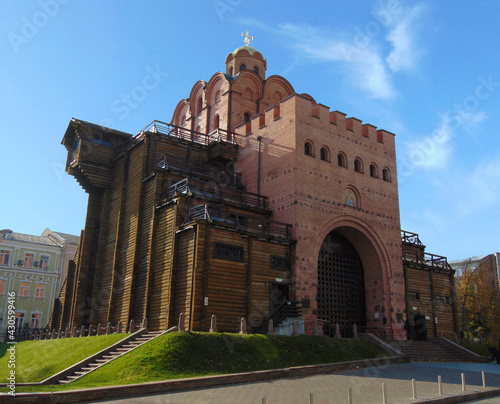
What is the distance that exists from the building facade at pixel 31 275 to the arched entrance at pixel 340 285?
94.3ft

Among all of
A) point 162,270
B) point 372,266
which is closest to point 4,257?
point 162,270

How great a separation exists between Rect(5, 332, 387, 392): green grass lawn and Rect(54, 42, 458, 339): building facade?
319 centimetres

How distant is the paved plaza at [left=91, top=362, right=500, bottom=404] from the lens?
11531 mm

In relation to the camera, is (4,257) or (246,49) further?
(4,257)

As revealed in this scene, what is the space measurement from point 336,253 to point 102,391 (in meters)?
17.3

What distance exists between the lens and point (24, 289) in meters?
42.7

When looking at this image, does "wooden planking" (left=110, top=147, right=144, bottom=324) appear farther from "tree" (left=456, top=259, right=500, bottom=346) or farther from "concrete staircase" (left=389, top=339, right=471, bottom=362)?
"tree" (left=456, top=259, right=500, bottom=346)

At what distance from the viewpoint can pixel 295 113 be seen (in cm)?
2544

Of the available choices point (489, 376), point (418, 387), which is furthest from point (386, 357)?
point (418, 387)

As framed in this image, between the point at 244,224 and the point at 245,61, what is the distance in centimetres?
1711

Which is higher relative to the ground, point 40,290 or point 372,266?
point 372,266

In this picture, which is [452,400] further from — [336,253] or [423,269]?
[423,269]

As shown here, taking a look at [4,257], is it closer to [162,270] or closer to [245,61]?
[162,270]

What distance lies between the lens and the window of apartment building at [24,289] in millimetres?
42500
